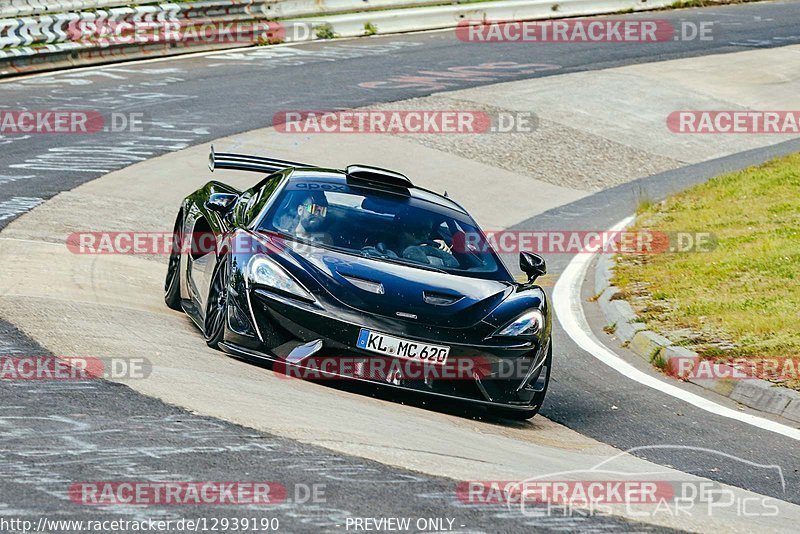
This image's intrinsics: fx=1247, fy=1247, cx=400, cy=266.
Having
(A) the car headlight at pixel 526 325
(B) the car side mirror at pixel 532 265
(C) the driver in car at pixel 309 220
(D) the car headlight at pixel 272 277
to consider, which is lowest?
(A) the car headlight at pixel 526 325

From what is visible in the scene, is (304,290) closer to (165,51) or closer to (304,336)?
(304,336)

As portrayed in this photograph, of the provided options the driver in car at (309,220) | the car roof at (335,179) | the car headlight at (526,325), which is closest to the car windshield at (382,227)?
the driver in car at (309,220)

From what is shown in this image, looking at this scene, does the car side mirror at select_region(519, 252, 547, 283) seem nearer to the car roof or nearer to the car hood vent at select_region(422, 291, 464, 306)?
the car roof

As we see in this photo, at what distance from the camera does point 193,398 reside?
21.9ft

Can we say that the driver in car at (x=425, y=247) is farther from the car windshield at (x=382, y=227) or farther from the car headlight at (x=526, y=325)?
the car headlight at (x=526, y=325)

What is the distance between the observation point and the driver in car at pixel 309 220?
850 centimetres

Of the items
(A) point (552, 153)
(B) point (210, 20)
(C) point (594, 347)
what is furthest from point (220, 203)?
(B) point (210, 20)

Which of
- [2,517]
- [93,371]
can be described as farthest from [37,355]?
[2,517]

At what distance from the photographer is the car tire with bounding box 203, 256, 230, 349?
805 centimetres

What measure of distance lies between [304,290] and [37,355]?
1.61 metres

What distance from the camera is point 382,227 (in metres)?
8.71

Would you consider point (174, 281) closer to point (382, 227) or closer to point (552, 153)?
point (382, 227)

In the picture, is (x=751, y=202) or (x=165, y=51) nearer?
(x=751, y=202)

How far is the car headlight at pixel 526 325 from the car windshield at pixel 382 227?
0.61 metres
